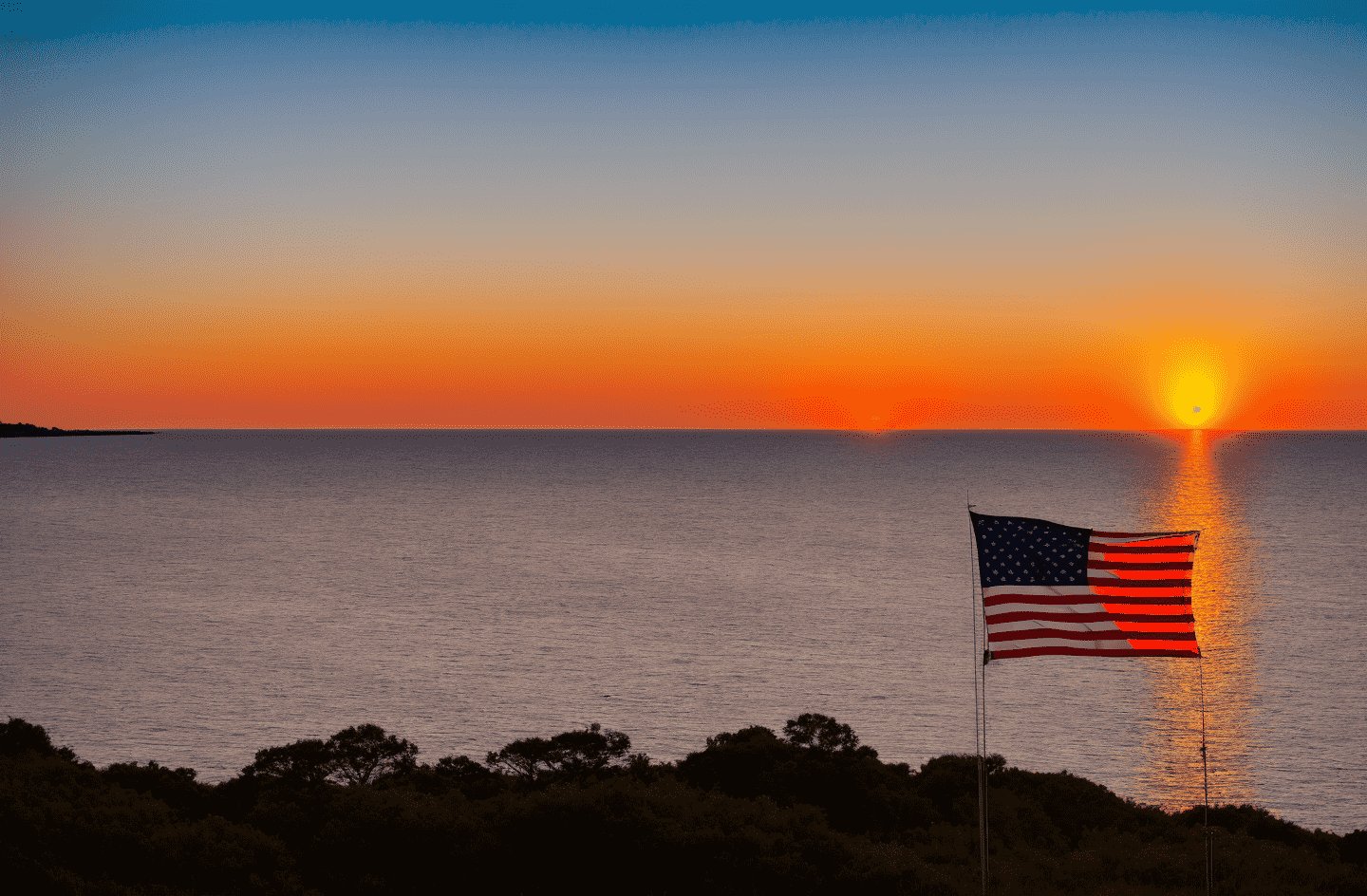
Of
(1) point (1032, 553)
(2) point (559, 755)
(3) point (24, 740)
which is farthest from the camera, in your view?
(2) point (559, 755)

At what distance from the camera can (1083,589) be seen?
19.8 m

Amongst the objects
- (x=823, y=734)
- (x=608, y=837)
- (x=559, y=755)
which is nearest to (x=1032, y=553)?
(x=608, y=837)

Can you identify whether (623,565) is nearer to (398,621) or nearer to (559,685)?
(398,621)

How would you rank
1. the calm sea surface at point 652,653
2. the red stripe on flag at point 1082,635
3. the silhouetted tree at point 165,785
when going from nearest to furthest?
the red stripe on flag at point 1082,635 < the silhouetted tree at point 165,785 < the calm sea surface at point 652,653

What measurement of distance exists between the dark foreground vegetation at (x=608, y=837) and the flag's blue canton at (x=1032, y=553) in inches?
263

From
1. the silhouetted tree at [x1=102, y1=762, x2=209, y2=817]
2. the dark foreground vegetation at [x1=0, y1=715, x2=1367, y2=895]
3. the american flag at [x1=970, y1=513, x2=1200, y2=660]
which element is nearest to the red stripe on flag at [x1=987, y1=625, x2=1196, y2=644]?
the american flag at [x1=970, y1=513, x2=1200, y2=660]

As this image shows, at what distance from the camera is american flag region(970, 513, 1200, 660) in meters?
19.6

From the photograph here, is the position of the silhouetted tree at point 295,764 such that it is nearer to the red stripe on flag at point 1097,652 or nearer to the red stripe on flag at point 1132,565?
the red stripe on flag at point 1097,652

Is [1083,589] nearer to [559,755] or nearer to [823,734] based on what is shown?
[823,734]

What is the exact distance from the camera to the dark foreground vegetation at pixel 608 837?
23500 mm

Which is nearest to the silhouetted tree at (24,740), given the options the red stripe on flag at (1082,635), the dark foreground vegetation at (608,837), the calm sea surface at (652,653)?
the dark foreground vegetation at (608,837)

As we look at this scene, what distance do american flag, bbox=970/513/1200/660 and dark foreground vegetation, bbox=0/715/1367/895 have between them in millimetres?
6016

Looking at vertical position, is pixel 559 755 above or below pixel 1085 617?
below

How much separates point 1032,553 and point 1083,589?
3.15 ft
